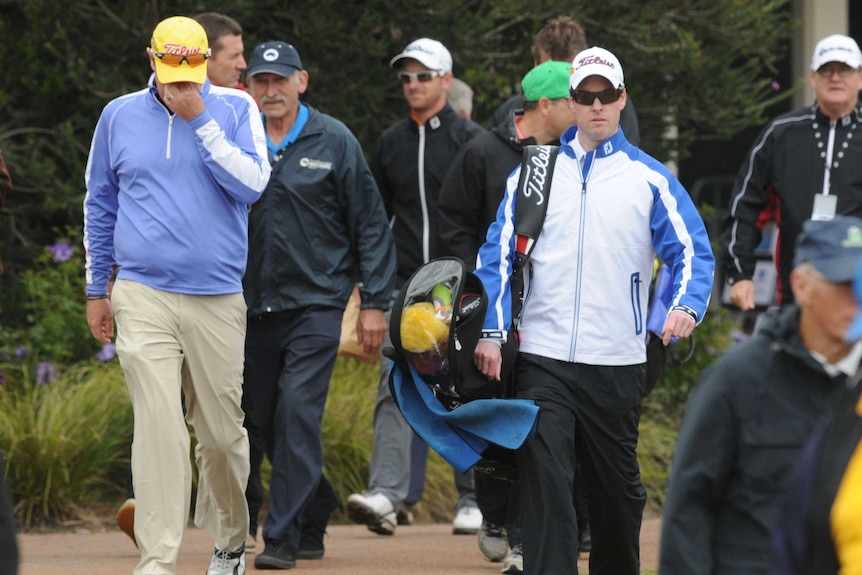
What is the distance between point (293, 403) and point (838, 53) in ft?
10.9

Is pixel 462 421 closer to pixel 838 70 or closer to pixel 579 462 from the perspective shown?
pixel 579 462

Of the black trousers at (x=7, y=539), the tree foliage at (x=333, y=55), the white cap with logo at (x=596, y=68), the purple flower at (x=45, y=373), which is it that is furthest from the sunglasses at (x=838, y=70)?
the black trousers at (x=7, y=539)

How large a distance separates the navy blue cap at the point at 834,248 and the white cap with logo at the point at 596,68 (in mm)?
2760

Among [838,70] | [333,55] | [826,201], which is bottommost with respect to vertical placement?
[826,201]

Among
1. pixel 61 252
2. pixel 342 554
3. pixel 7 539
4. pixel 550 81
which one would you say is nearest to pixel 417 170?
pixel 550 81

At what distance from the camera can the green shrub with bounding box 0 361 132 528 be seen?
9.31 metres

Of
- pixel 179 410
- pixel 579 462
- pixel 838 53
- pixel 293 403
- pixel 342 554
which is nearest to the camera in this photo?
pixel 579 462

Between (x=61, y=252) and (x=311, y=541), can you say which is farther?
(x=61, y=252)

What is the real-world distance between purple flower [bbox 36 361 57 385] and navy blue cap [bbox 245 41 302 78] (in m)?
3.28

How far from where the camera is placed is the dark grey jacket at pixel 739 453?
13.2 ft

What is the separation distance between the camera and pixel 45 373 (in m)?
10.6

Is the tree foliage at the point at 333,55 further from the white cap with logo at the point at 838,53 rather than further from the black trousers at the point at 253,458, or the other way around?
the black trousers at the point at 253,458

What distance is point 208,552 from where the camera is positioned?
27.8 ft

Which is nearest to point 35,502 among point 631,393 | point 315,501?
point 315,501
